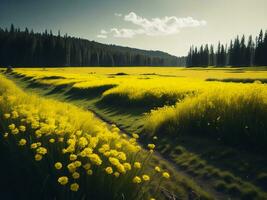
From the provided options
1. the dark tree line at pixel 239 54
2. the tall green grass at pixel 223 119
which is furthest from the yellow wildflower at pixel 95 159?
the dark tree line at pixel 239 54

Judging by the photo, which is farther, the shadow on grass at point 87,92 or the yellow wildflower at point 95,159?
the shadow on grass at point 87,92

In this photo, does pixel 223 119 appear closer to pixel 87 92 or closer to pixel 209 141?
pixel 209 141

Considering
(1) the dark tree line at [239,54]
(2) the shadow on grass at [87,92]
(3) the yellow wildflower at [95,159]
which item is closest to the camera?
(3) the yellow wildflower at [95,159]

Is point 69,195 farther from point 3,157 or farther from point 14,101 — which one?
point 14,101

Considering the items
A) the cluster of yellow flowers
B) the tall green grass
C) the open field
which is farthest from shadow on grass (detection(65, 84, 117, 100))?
the cluster of yellow flowers

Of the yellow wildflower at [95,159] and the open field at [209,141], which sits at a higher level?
the yellow wildflower at [95,159]

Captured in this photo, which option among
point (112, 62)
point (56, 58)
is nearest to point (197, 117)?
point (56, 58)

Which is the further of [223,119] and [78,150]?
[223,119]

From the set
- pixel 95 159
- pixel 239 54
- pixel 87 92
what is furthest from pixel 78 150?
pixel 239 54

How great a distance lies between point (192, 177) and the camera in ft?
27.7

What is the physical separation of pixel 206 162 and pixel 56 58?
122096mm

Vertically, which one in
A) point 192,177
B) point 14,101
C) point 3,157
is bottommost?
point 192,177

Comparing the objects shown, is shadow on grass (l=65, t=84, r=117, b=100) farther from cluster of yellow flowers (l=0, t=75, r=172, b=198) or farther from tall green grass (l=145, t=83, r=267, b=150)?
cluster of yellow flowers (l=0, t=75, r=172, b=198)

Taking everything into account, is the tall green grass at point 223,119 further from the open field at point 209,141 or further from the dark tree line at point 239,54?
the dark tree line at point 239,54
